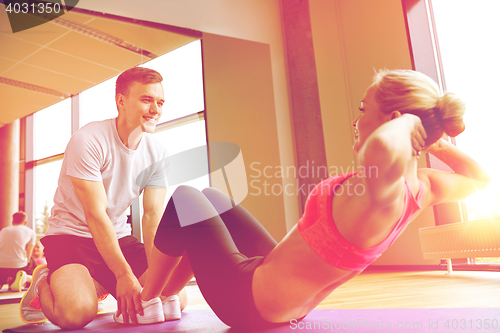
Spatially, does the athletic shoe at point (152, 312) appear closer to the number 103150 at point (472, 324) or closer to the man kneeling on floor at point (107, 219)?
the man kneeling on floor at point (107, 219)

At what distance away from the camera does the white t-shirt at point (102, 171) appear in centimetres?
150

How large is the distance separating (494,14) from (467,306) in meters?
2.62

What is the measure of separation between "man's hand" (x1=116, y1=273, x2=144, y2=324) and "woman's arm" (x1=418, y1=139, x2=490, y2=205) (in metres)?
0.98

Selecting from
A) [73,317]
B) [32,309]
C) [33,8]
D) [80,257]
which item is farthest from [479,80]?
[33,8]

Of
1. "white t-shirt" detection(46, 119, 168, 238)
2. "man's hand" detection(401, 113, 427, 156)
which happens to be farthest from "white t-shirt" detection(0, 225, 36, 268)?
"man's hand" detection(401, 113, 427, 156)

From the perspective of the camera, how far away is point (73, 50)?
449 centimetres

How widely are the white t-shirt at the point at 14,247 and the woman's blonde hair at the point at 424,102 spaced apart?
14.3 ft

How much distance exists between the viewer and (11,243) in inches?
159

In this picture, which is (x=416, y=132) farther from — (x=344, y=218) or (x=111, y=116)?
(x=111, y=116)

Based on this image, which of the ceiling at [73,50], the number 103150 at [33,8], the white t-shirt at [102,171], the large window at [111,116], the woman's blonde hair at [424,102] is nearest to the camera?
the woman's blonde hair at [424,102]

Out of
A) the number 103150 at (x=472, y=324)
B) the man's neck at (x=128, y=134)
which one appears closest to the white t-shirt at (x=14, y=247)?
the man's neck at (x=128, y=134)

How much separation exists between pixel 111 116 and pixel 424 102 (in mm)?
5055

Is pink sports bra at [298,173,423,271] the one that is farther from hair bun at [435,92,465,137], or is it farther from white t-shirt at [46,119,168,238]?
white t-shirt at [46,119,168,238]

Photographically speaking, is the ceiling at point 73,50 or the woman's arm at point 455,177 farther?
the ceiling at point 73,50
